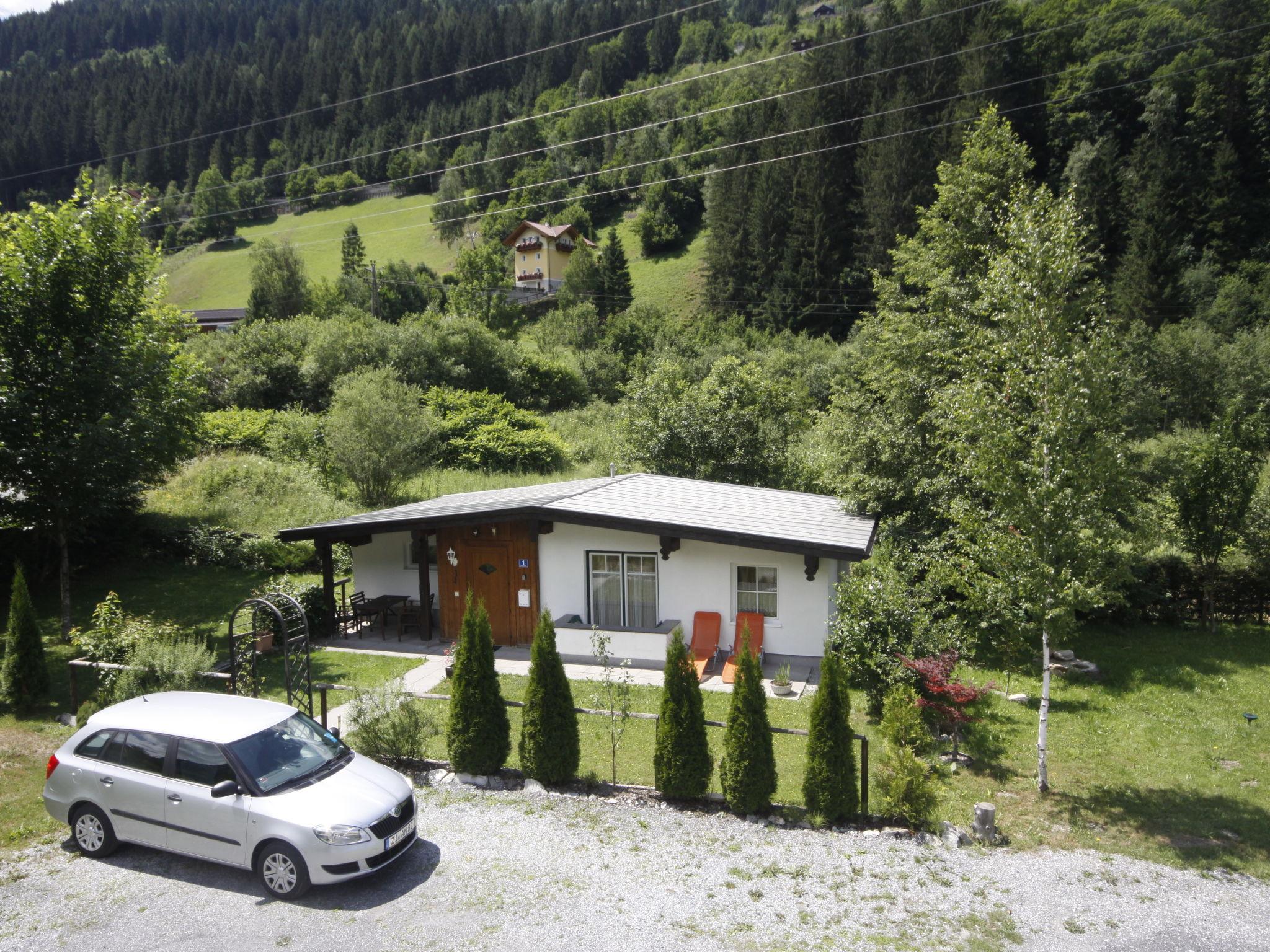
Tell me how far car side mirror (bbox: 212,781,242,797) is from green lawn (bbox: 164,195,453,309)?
7491 cm

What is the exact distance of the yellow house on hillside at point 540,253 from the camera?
3196 inches

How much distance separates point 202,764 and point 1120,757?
11.9 meters

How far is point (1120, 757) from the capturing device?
11.5 meters

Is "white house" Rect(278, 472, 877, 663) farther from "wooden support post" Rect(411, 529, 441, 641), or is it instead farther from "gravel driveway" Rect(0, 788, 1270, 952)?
"gravel driveway" Rect(0, 788, 1270, 952)

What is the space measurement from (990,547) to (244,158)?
437ft

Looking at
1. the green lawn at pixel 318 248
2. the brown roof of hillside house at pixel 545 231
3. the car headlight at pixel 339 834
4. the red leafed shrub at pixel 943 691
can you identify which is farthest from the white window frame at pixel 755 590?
the green lawn at pixel 318 248

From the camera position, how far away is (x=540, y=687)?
9688mm

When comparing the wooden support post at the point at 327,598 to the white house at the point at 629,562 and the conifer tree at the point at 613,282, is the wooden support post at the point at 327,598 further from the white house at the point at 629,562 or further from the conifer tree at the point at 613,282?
the conifer tree at the point at 613,282

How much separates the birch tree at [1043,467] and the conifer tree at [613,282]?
186 feet

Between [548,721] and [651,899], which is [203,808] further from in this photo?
[651,899]

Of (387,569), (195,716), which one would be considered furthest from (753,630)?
(195,716)

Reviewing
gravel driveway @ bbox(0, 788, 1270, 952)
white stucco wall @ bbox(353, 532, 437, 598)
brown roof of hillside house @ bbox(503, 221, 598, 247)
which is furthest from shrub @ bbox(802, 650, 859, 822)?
brown roof of hillside house @ bbox(503, 221, 598, 247)

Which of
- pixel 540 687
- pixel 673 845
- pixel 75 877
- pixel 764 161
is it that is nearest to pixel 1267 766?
pixel 673 845

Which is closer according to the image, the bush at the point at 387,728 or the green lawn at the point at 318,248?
the bush at the point at 387,728
